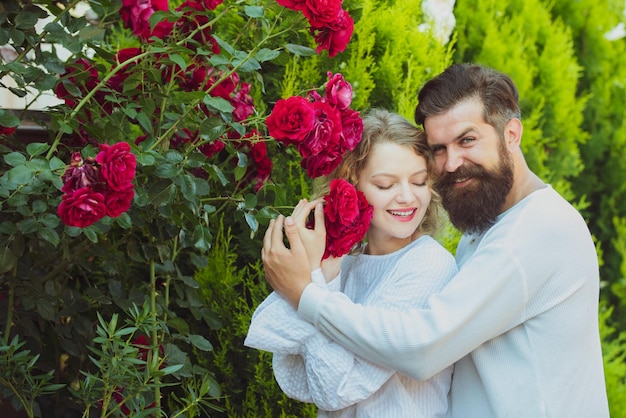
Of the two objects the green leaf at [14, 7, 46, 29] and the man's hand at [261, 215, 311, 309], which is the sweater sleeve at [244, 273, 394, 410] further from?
the green leaf at [14, 7, 46, 29]

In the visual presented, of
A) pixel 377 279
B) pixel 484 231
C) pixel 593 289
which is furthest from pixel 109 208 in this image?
pixel 593 289

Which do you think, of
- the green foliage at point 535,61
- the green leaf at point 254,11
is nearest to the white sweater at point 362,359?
the green leaf at point 254,11

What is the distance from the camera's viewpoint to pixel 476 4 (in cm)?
442

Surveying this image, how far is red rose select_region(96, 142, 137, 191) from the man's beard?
90 centimetres

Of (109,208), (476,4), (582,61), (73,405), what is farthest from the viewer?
(582,61)

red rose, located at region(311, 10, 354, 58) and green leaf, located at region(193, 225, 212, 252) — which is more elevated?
red rose, located at region(311, 10, 354, 58)

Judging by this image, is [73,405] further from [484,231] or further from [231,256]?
[484,231]

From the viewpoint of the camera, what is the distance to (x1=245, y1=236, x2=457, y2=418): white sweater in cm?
209

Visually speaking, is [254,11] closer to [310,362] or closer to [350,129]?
[350,129]

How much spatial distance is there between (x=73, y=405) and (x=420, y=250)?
4.24 feet

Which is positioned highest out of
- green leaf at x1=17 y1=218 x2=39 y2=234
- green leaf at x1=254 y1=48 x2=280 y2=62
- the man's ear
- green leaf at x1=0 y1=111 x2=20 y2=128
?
green leaf at x1=254 y1=48 x2=280 y2=62

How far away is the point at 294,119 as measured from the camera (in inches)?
81.3

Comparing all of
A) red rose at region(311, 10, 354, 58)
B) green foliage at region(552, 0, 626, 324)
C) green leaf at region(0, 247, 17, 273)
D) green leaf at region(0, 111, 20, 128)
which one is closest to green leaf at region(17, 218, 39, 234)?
green leaf at region(0, 247, 17, 273)

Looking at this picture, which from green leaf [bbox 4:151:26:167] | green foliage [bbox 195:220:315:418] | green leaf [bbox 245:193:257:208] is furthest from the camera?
green foliage [bbox 195:220:315:418]
